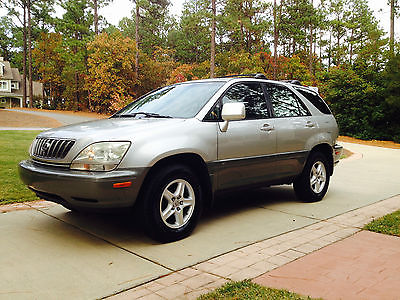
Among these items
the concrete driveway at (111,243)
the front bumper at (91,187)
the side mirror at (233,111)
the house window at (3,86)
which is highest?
the house window at (3,86)

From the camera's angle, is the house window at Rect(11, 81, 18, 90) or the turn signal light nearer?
the turn signal light

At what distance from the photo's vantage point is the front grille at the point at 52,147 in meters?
4.11

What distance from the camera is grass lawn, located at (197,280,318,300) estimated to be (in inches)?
119

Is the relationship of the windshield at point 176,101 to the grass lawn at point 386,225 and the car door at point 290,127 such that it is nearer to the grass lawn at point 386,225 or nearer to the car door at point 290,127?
the car door at point 290,127

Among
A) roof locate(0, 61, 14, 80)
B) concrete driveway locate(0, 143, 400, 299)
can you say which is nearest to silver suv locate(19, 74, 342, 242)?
concrete driveway locate(0, 143, 400, 299)

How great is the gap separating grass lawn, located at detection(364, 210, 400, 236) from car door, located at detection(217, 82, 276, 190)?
147 centimetres

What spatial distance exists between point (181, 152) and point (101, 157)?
2.88 feet

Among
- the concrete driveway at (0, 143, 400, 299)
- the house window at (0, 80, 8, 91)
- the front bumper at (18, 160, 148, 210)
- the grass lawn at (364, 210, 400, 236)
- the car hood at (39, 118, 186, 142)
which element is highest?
the house window at (0, 80, 8, 91)

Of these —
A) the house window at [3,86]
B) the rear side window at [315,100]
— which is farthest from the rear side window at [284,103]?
the house window at [3,86]

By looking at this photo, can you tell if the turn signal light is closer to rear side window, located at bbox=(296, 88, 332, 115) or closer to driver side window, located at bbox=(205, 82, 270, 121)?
driver side window, located at bbox=(205, 82, 270, 121)

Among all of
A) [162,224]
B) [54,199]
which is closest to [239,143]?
[162,224]

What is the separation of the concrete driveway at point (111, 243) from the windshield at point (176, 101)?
4.72 ft

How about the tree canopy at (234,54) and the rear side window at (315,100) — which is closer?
the rear side window at (315,100)

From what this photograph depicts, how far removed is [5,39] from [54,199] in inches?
2983
